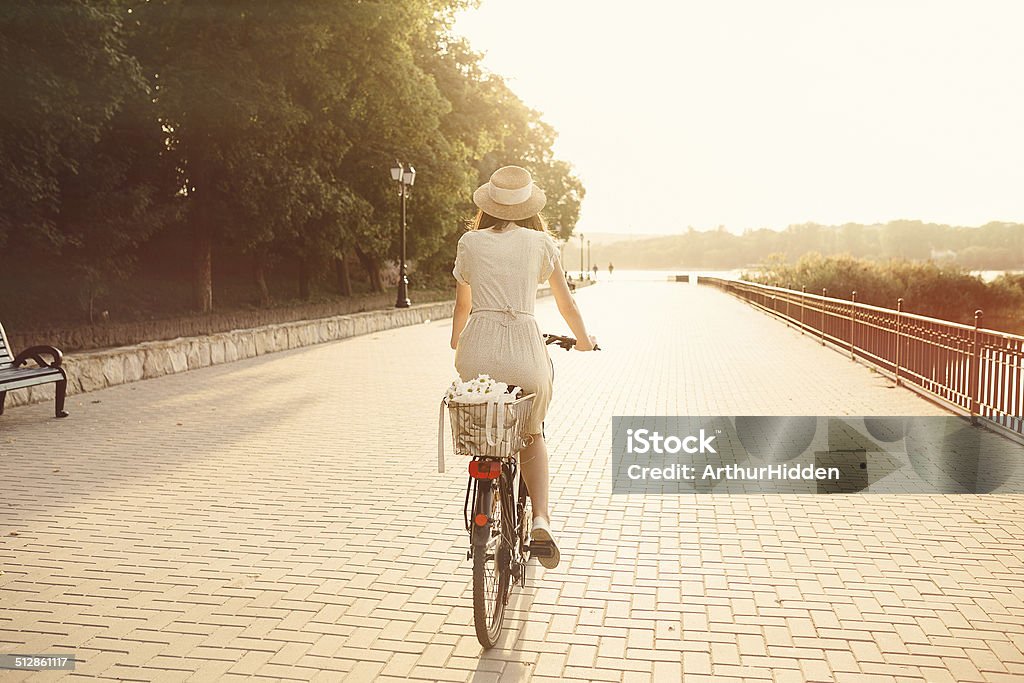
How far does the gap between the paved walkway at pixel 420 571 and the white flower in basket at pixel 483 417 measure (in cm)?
89

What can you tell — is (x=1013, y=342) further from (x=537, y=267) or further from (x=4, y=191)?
(x=4, y=191)

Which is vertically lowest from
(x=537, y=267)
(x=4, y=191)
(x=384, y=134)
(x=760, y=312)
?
(x=760, y=312)

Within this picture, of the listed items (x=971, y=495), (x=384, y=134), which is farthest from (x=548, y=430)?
(x=384, y=134)

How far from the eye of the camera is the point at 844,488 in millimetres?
7113

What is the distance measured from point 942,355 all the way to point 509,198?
352 inches

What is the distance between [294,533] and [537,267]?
266cm

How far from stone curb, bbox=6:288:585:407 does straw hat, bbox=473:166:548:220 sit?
28.8ft

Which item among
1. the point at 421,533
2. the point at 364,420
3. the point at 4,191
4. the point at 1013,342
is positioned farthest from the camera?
the point at 4,191

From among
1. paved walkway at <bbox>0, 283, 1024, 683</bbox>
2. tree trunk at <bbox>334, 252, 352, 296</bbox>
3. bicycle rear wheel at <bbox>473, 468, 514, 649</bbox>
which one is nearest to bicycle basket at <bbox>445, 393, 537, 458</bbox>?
→ bicycle rear wheel at <bbox>473, 468, 514, 649</bbox>

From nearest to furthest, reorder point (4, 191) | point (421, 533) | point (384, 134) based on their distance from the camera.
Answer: point (421, 533)
point (4, 191)
point (384, 134)

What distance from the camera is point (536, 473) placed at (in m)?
4.43

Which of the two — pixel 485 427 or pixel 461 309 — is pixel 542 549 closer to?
pixel 485 427

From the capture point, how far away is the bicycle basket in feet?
12.4

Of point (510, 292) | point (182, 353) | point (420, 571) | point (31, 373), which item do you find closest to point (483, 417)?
point (510, 292)
